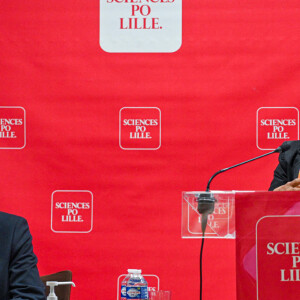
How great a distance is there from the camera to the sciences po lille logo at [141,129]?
282cm

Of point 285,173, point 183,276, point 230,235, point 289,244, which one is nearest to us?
point 289,244

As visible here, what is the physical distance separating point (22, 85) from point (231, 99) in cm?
111

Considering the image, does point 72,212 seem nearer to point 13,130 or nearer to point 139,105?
point 13,130

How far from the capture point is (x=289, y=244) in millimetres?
1134

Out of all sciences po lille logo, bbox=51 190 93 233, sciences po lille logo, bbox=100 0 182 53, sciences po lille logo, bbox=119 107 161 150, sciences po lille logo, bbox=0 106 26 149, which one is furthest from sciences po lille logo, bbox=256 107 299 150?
sciences po lille logo, bbox=0 106 26 149

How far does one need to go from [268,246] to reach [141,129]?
1734 mm

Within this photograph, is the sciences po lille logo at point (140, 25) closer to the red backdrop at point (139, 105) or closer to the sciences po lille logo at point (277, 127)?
the red backdrop at point (139, 105)

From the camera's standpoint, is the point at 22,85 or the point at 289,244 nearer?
the point at 289,244

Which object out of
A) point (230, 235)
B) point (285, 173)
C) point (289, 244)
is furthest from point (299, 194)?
point (285, 173)

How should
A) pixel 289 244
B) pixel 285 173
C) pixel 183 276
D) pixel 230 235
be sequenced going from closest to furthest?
pixel 289 244, pixel 230 235, pixel 285 173, pixel 183 276

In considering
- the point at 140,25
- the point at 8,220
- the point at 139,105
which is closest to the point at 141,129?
the point at 139,105

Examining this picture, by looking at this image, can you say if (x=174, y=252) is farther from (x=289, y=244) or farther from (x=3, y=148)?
(x=289, y=244)

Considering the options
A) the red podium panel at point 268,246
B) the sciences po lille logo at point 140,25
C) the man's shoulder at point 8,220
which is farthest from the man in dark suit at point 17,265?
the sciences po lille logo at point 140,25

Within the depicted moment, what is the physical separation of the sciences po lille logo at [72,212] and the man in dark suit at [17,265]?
90 cm
